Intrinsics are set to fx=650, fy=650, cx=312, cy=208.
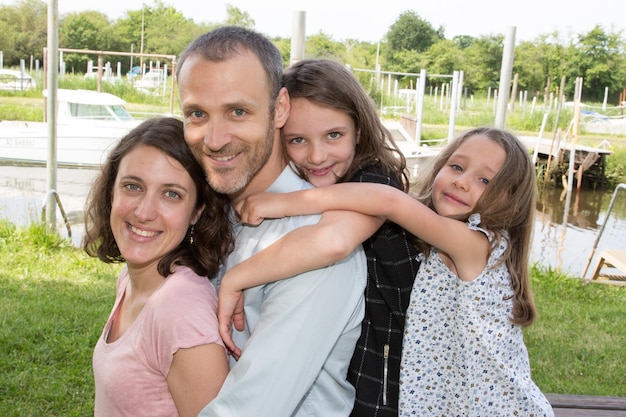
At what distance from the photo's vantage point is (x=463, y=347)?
Result: 7.33 ft

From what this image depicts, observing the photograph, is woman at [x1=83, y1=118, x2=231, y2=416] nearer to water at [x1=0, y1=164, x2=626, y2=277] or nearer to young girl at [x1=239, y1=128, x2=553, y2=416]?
young girl at [x1=239, y1=128, x2=553, y2=416]

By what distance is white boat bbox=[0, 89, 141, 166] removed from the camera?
625 inches

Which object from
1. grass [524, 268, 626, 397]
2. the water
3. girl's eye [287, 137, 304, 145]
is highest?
girl's eye [287, 137, 304, 145]

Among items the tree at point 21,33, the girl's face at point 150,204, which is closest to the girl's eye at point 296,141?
the girl's face at point 150,204

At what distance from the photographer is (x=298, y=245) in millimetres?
1692

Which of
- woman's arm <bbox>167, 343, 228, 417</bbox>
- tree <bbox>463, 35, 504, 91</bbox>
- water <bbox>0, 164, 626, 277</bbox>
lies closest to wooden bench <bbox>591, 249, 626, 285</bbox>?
water <bbox>0, 164, 626, 277</bbox>

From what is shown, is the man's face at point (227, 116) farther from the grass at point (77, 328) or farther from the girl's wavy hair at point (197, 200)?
the grass at point (77, 328)

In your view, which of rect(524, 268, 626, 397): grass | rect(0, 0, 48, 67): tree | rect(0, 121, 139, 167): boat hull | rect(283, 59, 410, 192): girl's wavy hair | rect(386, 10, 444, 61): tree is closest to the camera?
rect(283, 59, 410, 192): girl's wavy hair

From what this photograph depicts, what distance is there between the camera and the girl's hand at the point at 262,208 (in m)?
1.85

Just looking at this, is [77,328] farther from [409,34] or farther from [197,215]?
[409,34]

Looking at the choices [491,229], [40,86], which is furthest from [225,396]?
[40,86]

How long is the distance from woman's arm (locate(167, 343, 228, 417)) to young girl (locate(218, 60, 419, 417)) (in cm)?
7

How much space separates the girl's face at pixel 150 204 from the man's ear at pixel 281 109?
32 centimetres

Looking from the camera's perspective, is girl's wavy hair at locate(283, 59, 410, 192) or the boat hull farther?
the boat hull
